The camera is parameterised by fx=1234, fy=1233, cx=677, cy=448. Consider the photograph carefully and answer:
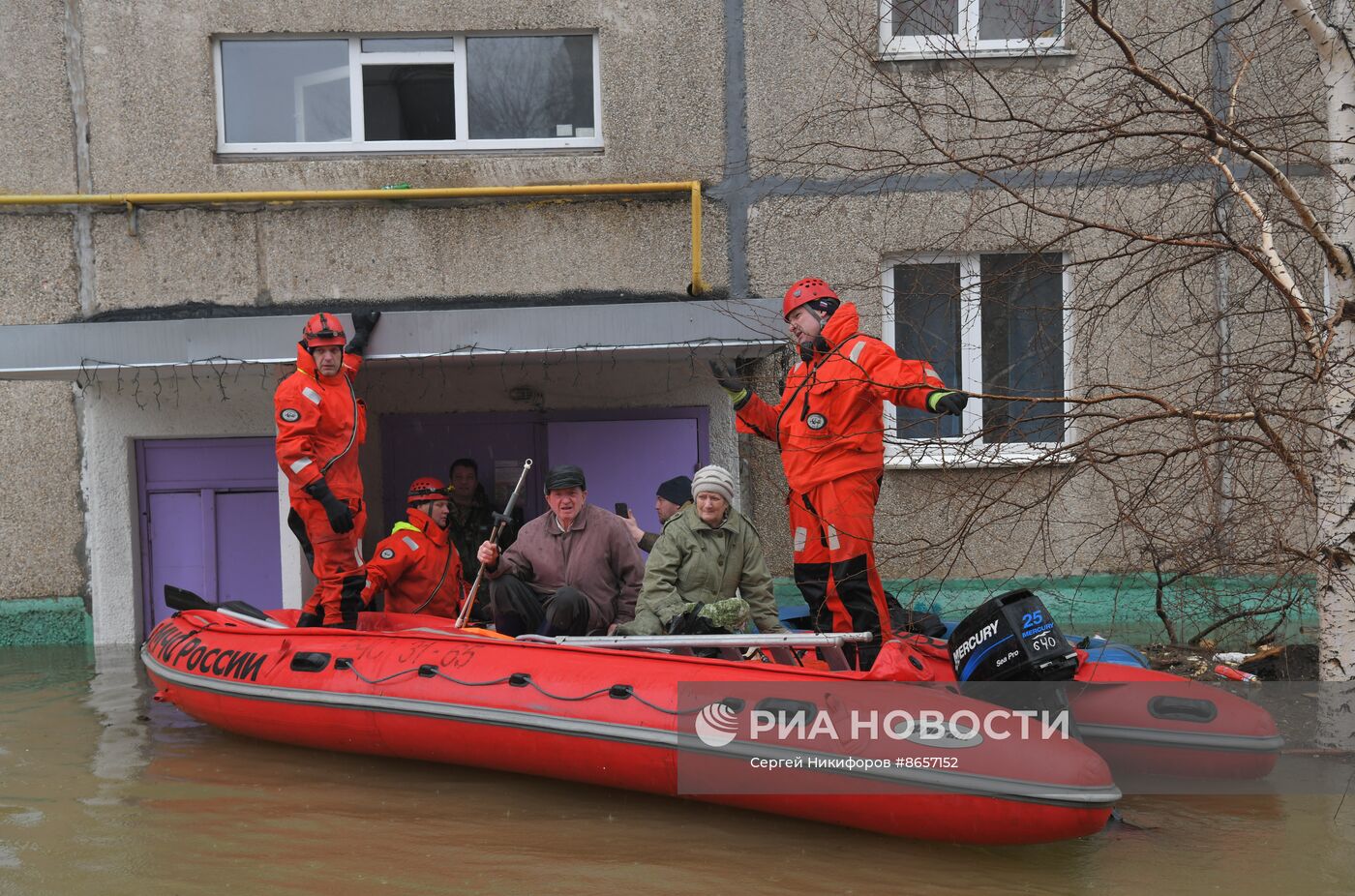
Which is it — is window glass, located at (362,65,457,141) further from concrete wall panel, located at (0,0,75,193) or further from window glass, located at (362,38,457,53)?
concrete wall panel, located at (0,0,75,193)

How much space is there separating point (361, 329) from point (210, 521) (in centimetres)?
262

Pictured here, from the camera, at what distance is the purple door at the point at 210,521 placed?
9.12 meters

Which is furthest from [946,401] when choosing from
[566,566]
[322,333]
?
[322,333]

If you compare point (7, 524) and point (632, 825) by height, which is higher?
point (7, 524)

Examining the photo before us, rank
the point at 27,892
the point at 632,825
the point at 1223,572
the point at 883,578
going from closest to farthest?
the point at 27,892
the point at 632,825
the point at 1223,572
the point at 883,578

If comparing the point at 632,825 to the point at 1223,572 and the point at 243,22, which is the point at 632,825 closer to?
the point at 1223,572

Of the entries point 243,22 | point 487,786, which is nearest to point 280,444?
point 487,786

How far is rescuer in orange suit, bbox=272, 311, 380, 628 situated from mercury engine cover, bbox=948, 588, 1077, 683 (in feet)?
12.3

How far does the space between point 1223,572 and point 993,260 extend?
359cm

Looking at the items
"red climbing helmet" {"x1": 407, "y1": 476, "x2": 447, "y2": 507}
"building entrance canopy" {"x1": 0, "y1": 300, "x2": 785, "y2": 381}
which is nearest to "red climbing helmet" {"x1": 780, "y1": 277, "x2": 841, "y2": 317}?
"building entrance canopy" {"x1": 0, "y1": 300, "x2": 785, "y2": 381}

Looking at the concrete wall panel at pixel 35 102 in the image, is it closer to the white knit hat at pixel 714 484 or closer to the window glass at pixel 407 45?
the window glass at pixel 407 45

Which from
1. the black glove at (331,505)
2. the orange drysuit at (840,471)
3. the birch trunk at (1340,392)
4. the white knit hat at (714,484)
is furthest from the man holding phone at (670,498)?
the birch trunk at (1340,392)

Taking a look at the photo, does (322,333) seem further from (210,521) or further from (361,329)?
(210,521)

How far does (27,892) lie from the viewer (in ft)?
13.9
